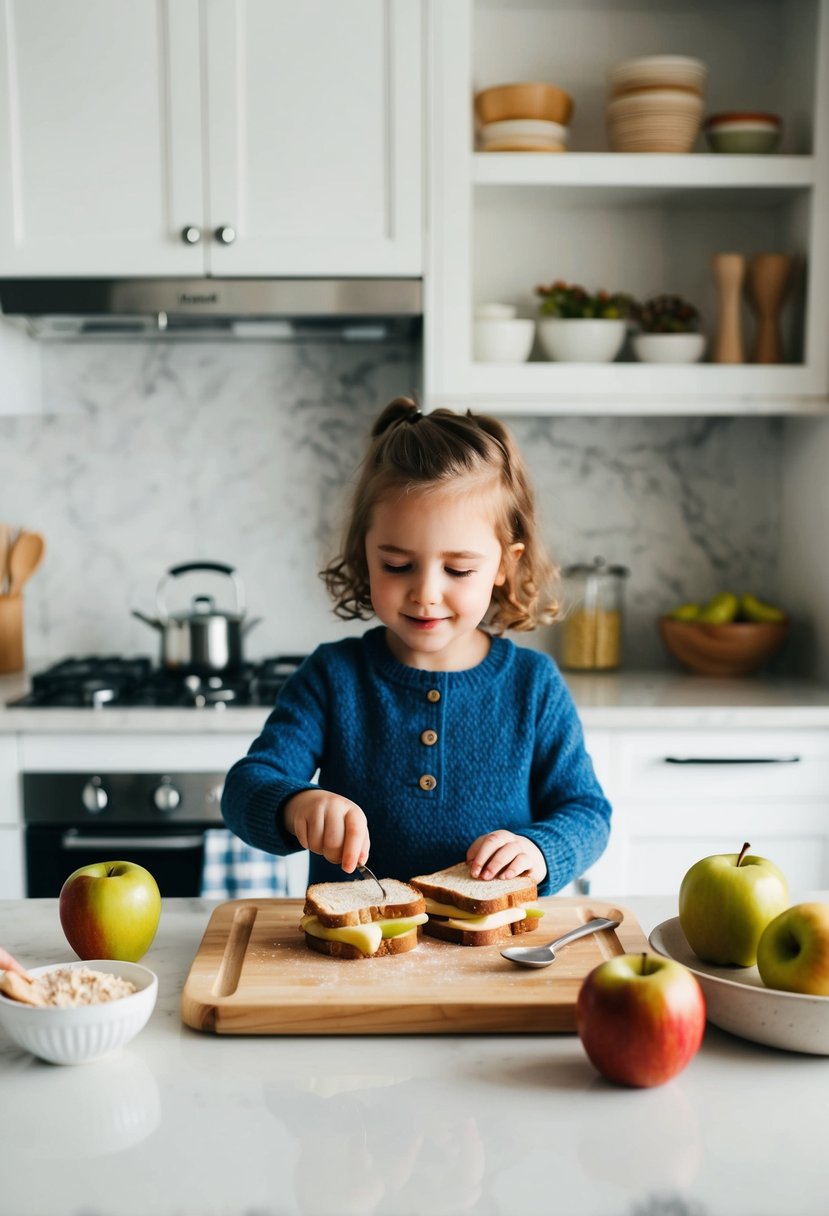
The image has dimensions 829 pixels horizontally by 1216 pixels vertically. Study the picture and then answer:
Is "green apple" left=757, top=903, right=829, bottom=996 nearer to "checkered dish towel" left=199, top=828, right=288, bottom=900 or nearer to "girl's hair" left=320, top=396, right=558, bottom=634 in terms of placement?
"girl's hair" left=320, top=396, right=558, bottom=634

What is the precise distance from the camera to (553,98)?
240 cm

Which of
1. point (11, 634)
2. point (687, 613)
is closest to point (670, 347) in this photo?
point (687, 613)

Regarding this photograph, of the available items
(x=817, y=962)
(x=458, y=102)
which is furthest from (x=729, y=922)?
(x=458, y=102)

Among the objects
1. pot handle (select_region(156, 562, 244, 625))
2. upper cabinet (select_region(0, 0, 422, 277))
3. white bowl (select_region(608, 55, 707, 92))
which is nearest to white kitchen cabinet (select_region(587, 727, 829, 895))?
pot handle (select_region(156, 562, 244, 625))

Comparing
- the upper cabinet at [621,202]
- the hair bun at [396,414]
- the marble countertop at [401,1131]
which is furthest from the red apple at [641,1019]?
the upper cabinet at [621,202]

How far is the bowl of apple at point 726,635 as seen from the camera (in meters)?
2.57

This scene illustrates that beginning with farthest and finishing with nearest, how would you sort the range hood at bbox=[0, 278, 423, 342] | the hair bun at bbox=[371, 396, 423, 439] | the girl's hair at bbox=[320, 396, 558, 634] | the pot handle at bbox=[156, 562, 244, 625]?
1. the pot handle at bbox=[156, 562, 244, 625]
2. the range hood at bbox=[0, 278, 423, 342]
3. the hair bun at bbox=[371, 396, 423, 439]
4. the girl's hair at bbox=[320, 396, 558, 634]

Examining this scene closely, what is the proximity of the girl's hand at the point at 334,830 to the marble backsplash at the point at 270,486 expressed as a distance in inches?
64.3

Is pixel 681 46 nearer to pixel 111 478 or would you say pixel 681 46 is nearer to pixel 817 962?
pixel 111 478

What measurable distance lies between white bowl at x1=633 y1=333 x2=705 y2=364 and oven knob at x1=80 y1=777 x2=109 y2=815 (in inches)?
55.2

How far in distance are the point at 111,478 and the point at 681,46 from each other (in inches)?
63.6

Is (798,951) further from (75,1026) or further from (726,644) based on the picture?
(726,644)

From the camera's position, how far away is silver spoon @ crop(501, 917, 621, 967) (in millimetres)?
1046

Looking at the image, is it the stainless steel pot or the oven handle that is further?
the stainless steel pot
